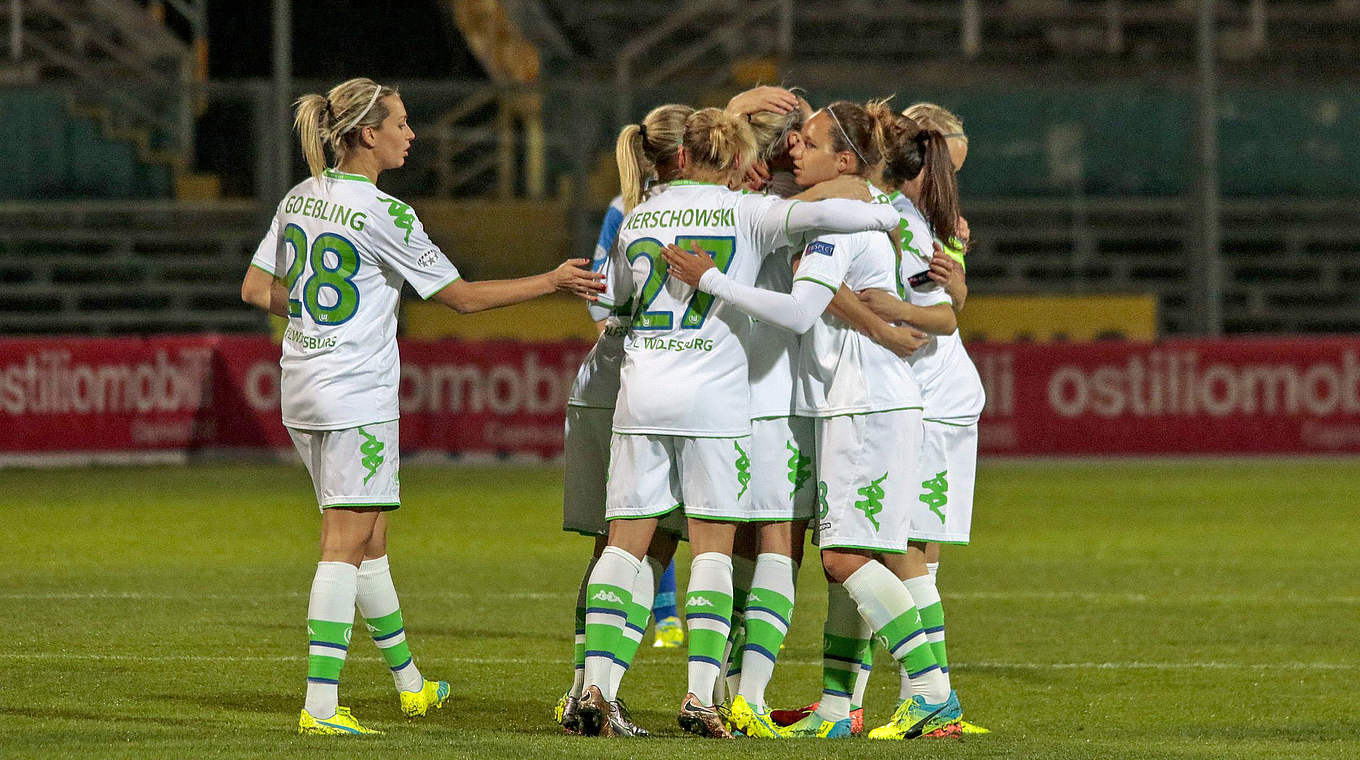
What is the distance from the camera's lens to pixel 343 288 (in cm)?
545

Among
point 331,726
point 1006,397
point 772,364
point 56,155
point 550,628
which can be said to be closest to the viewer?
point 331,726

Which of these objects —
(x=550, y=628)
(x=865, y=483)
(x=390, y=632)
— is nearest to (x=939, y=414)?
(x=865, y=483)

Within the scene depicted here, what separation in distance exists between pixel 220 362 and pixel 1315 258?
13259 millimetres

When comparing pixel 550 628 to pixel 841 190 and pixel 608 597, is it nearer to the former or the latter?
pixel 608 597

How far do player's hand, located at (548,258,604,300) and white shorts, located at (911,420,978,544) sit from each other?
3.65 feet

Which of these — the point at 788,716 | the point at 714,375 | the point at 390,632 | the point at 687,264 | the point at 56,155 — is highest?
the point at 56,155

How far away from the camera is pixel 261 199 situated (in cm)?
2044

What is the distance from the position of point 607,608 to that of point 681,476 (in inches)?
17.3

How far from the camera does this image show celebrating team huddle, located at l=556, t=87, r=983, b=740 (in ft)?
17.6

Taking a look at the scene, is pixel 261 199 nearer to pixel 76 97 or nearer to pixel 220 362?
pixel 76 97

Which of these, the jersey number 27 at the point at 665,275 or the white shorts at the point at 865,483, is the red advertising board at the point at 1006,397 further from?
the white shorts at the point at 865,483

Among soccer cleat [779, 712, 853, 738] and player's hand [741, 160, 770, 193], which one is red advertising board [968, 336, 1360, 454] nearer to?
player's hand [741, 160, 770, 193]

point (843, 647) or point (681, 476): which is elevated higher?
point (681, 476)

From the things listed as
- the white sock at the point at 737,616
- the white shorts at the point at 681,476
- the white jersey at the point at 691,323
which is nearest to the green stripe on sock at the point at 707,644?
the white shorts at the point at 681,476
